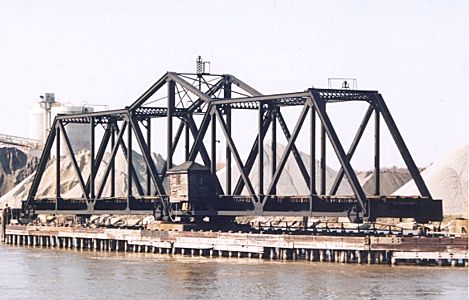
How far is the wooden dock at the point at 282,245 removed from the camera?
290 feet

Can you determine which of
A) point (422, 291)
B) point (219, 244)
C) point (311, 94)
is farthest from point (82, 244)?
point (422, 291)

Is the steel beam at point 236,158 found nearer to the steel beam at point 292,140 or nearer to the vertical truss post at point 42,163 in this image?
the steel beam at point 292,140

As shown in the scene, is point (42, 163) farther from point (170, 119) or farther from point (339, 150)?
point (339, 150)

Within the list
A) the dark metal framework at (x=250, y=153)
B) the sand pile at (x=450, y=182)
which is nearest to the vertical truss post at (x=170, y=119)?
the dark metal framework at (x=250, y=153)

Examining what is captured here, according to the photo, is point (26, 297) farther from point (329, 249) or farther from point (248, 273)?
point (329, 249)

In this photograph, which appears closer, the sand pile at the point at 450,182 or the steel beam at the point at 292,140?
the steel beam at the point at 292,140

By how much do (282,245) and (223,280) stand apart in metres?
13.6

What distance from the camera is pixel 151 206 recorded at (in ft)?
404

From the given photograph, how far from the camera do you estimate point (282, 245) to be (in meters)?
98.3

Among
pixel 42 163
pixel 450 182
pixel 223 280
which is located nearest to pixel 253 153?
pixel 223 280

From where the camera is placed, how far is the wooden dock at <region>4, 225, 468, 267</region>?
3484 inches

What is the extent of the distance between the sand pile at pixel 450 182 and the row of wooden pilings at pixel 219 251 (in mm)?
35178

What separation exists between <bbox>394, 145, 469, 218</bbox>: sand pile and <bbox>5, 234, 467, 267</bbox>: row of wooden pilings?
115ft

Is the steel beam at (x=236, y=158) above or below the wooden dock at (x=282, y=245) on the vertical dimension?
above
